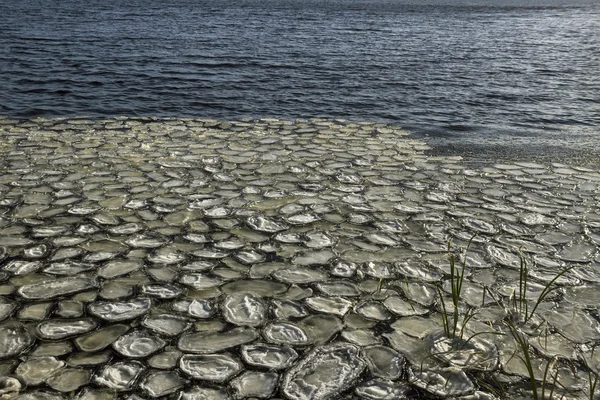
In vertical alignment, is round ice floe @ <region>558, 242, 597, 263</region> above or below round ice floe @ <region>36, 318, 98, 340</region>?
below

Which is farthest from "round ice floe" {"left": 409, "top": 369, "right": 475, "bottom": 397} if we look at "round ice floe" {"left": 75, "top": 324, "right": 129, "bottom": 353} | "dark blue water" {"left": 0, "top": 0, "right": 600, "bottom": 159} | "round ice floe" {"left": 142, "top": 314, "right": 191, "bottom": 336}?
"dark blue water" {"left": 0, "top": 0, "right": 600, "bottom": 159}

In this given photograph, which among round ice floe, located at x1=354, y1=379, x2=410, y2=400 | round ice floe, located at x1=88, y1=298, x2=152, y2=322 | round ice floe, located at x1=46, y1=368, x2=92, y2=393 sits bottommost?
round ice floe, located at x1=354, y1=379, x2=410, y2=400

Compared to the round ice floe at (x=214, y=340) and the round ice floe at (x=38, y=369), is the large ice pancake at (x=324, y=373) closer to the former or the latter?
the round ice floe at (x=214, y=340)

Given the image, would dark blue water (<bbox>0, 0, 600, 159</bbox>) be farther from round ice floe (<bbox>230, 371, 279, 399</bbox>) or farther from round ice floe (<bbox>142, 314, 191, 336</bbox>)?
round ice floe (<bbox>230, 371, 279, 399</bbox>)

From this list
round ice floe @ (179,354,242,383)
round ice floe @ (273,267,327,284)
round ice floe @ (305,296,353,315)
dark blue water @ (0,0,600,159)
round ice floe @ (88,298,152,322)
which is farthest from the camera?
dark blue water @ (0,0,600,159)

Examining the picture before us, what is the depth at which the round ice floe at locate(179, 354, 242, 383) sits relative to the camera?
9.82ft

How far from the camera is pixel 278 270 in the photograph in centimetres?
411

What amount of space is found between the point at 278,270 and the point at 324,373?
3.90 feet

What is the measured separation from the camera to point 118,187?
573 cm

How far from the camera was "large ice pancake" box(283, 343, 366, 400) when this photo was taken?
2.90 meters

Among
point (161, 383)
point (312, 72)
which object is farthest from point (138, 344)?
point (312, 72)

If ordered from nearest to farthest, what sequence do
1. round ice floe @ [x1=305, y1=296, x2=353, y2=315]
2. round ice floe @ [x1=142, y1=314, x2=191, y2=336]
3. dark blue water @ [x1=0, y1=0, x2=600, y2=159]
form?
round ice floe @ [x1=142, y1=314, x2=191, y2=336]
round ice floe @ [x1=305, y1=296, x2=353, y2=315]
dark blue water @ [x1=0, y1=0, x2=600, y2=159]

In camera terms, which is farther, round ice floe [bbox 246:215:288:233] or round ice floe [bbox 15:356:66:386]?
round ice floe [bbox 246:215:288:233]

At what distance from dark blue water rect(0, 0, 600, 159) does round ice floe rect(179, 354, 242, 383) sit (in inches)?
241
